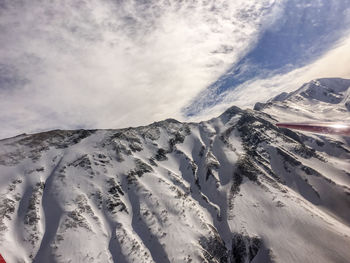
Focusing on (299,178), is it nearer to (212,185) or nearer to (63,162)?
(212,185)

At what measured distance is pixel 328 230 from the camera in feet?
315

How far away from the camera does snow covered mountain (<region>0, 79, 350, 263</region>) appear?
87.0 meters

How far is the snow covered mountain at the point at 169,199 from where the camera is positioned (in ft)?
285

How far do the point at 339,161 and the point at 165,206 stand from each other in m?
139

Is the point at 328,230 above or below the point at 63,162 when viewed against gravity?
below

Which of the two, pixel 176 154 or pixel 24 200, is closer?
pixel 24 200

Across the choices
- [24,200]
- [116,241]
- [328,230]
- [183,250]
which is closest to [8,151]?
[24,200]

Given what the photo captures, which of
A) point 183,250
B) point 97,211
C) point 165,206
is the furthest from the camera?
point 165,206

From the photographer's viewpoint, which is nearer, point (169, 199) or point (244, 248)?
point (244, 248)

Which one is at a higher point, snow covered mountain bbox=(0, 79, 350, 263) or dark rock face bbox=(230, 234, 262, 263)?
snow covered mountain bbox=(0, 79, 350, 263)

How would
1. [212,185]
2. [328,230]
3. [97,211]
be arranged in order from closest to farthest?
[328,230] → [97,211] → [212,185]

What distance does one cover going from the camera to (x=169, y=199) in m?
114

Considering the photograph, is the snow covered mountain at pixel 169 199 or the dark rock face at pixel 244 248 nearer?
the snow covered mountain at pixel 169 199

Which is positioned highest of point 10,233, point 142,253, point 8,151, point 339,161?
point 8,151
